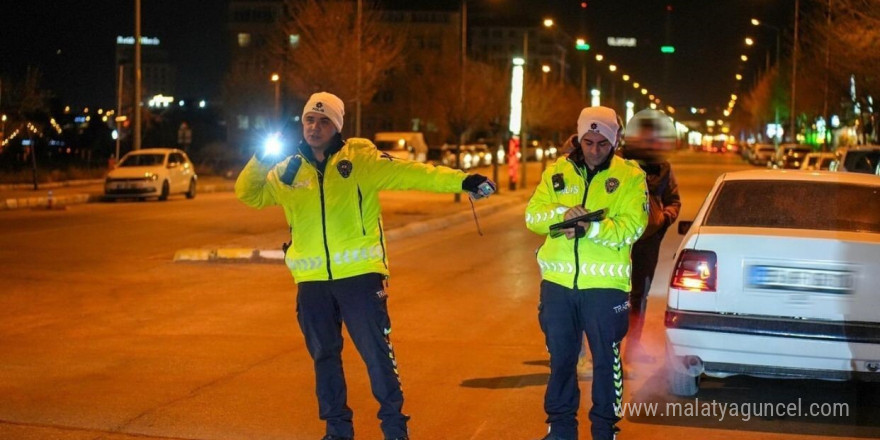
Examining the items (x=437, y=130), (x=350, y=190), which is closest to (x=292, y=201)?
(x=350, y=190)

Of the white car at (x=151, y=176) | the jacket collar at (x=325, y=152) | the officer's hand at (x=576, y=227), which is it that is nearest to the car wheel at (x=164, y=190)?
→ the white car at (x=151, y=176)

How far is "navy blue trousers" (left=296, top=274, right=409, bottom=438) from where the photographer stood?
588 cm

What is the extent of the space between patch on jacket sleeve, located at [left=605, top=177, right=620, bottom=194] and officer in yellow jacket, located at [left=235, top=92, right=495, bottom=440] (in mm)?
648

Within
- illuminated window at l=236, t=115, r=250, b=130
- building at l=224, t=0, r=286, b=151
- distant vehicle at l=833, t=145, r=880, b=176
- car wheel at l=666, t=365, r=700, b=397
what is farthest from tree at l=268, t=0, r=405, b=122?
illuminated window at l=236, t=115, r=250, b=130

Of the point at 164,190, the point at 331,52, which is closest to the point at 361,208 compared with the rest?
the point at 164,190

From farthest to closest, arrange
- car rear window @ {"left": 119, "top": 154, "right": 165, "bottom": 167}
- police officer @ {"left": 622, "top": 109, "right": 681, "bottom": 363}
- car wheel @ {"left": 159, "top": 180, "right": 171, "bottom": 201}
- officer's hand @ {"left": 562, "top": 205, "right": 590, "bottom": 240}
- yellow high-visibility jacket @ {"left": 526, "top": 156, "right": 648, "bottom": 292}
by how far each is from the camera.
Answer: car rear window @ {"left": 119, "top": 154, "right": 165, "bottom": 167}
car wheel @ {"left": 159, "top": 180, "right": 171, "bottom": 201}
police officer @ {"left": 622, "top": 109, "right": 681, "bottom": 363}
yellow high-visibility jacket @ {"left": 526, "top": 156, "right": 648, "bottom": 292}
officer's hand @ {"left": 562, "top": 205, "right": 590, "bottom": 240}

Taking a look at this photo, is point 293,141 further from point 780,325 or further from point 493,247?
point 493,247

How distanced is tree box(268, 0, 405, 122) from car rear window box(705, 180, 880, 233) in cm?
2845

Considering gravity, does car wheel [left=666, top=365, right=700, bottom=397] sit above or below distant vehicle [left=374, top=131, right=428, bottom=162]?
below

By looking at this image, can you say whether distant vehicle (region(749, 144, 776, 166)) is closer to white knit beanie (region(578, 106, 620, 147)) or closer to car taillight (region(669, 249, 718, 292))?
car taillight (region(669, 249, 718, 292))

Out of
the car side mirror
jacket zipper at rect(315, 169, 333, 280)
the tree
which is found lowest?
the car side mirror

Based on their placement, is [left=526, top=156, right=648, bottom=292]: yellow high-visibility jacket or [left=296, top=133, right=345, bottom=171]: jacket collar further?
[left=296, top=133, right=345, bottom=171]: jacket collar

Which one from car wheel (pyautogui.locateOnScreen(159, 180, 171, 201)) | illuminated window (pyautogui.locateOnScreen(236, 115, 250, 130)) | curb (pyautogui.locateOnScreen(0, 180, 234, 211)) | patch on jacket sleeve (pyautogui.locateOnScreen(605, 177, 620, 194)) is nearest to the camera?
patch on jacket sleeve (pyautogui.locateOnScreen(605, 177, 620, 194))

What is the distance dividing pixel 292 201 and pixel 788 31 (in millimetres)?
61224
